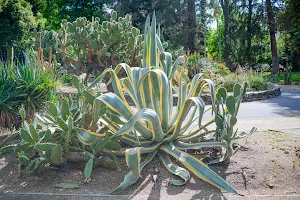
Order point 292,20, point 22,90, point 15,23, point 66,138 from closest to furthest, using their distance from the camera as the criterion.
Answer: point 66,138 → point 22,90 → point 15,23 → point 292,20

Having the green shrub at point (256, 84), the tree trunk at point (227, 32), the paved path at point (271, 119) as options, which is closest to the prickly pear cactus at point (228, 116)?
the paved path at point (271, 119)

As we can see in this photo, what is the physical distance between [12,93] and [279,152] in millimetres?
3934

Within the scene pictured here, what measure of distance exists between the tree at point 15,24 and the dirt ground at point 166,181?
556 inches

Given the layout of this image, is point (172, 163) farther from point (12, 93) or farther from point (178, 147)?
point (12, 93)

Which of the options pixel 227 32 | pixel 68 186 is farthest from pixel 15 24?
pixel 227 32

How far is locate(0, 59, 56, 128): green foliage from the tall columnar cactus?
518cm

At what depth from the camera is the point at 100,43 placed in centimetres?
1061

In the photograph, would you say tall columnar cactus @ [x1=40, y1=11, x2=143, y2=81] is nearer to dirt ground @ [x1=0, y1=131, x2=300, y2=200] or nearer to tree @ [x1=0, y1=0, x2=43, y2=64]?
tree @ [x1=0, y1=0, x2=43, y2=64]

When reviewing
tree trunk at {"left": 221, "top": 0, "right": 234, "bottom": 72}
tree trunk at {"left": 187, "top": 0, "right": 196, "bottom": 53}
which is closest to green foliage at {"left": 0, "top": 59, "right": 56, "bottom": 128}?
tree trunk at {"left": 187, "top": 0, "right": 196, "bottom": 53}

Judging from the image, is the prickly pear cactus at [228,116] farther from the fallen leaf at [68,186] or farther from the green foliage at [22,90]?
the green foliage at [22,90]

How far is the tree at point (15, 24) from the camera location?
1644 centimetres

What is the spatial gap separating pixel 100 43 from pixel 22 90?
573cm

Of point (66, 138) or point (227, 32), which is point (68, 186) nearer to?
point (66, 138)

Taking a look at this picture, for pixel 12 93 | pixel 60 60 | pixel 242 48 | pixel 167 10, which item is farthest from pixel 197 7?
pixel 12 93
